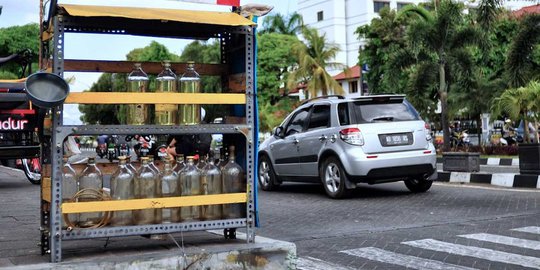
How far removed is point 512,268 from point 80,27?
4242 mm

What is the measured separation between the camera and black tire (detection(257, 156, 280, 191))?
1275 cm

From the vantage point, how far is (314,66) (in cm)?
4322

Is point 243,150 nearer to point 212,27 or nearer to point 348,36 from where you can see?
point 212,27

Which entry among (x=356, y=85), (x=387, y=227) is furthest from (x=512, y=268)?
(x=356, y=85)

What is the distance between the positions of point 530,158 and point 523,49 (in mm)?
5329

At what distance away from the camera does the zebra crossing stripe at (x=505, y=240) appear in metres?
6.52

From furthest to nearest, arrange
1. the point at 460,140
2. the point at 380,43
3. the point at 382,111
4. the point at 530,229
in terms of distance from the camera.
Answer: the point at 380,43
the point at 460,140
the point at 382,111
the point at 530,229

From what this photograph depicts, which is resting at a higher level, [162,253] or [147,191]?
[147,191]

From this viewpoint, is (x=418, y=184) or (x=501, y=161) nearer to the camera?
(x=418, y=184)

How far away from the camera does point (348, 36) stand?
66938mm

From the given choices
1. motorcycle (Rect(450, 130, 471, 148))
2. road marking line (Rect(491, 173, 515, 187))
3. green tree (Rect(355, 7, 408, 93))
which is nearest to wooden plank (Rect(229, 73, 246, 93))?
Result: road marking line (Rect(491, 173, 515, 187))

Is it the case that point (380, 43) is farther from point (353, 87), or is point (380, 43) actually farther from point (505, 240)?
point (505, 240)

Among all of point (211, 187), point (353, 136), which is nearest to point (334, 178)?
point (353, 136)

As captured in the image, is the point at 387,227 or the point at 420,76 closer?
the point at 387,227
